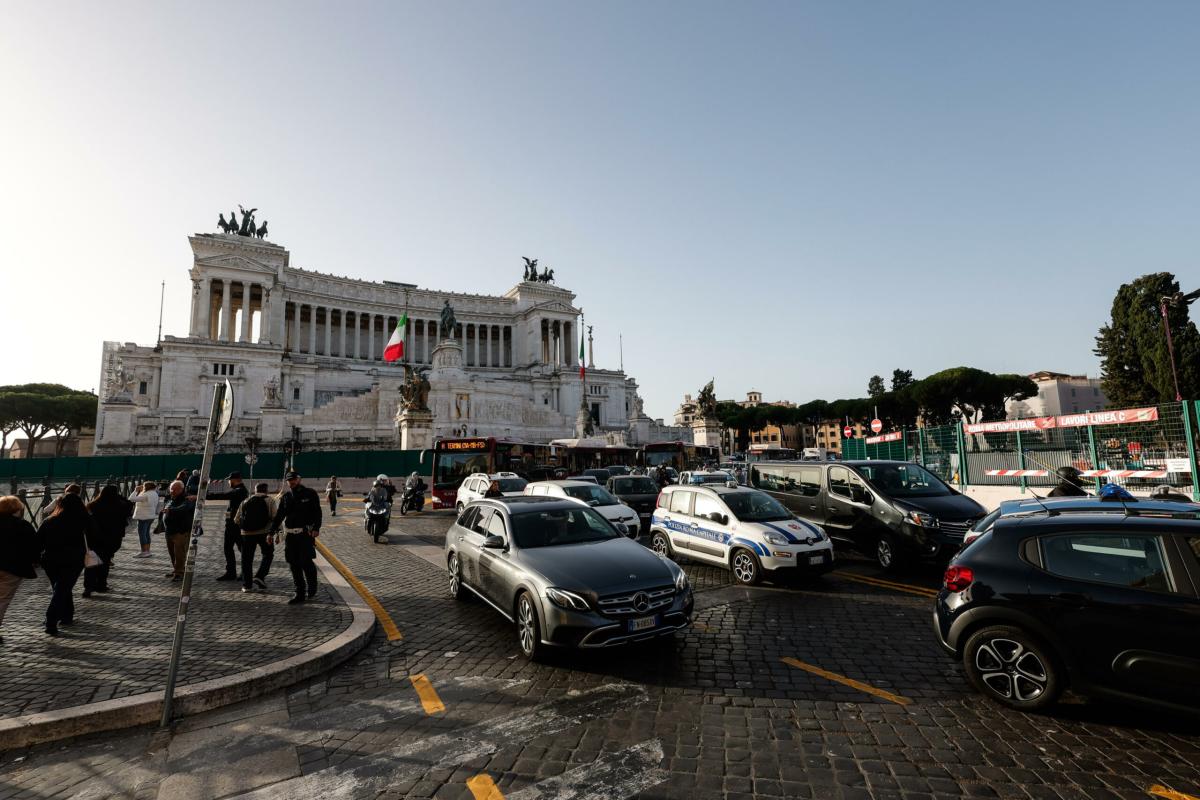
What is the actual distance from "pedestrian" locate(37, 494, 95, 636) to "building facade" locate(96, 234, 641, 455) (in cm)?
3273

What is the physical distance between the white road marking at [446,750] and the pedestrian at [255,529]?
6045 millimetres

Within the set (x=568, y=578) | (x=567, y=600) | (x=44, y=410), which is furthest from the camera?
(x=44, y=410)

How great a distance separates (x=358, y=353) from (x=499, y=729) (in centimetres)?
9093

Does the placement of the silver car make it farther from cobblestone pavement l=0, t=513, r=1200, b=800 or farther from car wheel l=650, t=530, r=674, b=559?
car wheel l=650, t=530, r=674, b=559

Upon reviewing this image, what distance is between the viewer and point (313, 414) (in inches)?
2040

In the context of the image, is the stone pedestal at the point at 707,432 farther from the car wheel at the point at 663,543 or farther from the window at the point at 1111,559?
the window at the point at 1111,559

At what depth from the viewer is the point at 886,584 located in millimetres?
9258

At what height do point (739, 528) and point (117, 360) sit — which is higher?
point (117, 360)

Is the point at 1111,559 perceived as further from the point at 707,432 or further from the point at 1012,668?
the point at 707,432

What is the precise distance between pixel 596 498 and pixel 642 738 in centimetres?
967

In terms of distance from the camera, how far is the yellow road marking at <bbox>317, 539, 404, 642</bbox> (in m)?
7.05

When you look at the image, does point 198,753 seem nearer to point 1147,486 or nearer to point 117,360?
point 1147,486

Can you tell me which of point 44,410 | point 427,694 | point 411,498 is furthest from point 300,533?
point 44,410

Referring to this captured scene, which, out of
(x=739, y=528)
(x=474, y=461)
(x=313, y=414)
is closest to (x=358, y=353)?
(x=313, y=414)
